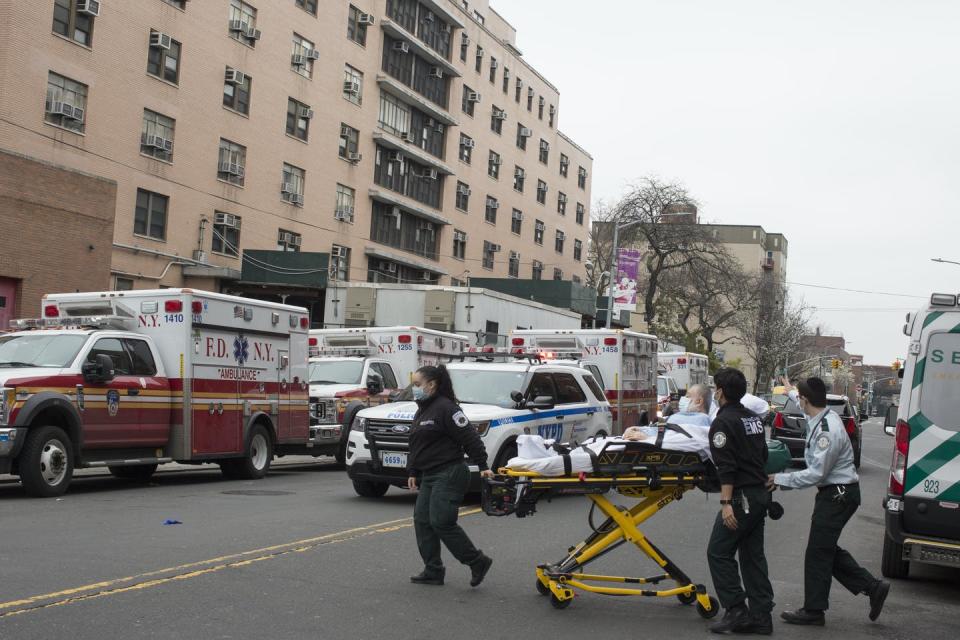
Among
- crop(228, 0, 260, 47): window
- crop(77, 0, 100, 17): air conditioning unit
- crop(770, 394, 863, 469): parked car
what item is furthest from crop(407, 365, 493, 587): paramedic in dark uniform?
crop(228, 0, 260, 47): window

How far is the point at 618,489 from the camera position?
25.6ft

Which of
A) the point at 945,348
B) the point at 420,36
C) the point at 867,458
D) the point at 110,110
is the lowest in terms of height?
the point at 867,458

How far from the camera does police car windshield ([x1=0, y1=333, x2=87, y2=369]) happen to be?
14.3 m

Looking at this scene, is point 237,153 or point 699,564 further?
point 237,153

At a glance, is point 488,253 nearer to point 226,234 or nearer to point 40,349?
point 226,234

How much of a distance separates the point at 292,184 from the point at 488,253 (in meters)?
20.2

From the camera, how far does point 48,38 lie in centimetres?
3125

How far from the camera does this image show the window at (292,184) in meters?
43.0

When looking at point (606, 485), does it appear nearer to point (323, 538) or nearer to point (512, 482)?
point (512, 482)

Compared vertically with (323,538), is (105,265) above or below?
above

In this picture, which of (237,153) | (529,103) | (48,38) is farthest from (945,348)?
(529,103)

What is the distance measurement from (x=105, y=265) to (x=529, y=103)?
144ft

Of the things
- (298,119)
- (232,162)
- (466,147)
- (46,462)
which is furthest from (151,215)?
(466,147)

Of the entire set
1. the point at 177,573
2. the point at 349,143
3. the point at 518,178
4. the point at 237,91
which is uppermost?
the point at 518,178
